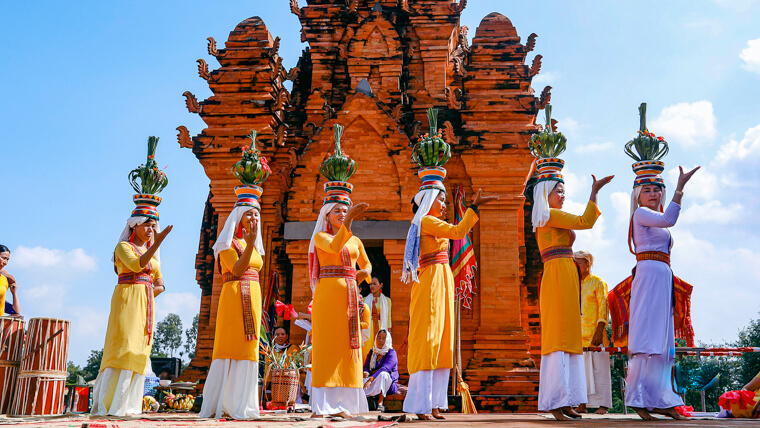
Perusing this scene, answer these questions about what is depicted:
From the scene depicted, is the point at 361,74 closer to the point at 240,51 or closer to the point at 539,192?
the point at 240,51

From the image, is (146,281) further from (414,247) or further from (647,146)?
(647,146)

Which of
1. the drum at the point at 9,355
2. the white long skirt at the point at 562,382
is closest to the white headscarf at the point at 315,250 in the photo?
the white long skirt at the point at 562,382

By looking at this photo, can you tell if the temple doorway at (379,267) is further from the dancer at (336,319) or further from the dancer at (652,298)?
the dancer at (652,298)

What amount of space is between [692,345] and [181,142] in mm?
10435

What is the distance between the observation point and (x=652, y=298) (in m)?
6.89

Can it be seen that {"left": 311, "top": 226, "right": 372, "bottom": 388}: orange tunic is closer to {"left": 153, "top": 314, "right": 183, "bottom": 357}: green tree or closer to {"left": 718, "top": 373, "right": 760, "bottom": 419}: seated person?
{"left": 718, "top": 373, "right": 760, "bottom": 419}: seated person

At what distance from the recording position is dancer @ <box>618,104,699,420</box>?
6.67 meters

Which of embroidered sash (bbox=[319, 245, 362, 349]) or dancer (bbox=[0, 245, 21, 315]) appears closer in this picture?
embroidered sash (bbox=[319, 245, 362, 349])

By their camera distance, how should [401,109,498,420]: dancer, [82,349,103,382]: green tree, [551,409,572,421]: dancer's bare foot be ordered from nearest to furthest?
1. [551,409,572,421]: dancer's bare foot
2. [401,109,498,420]: dancer
3. [82,349,103,382]: green tree

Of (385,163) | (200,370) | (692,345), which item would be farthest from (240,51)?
(692,345)

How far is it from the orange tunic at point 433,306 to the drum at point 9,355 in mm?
4911

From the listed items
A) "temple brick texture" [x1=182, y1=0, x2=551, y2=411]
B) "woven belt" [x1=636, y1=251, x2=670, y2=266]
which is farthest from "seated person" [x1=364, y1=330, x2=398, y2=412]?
"woven belt" [x1=636, y1=251, x2=670, y2=266]

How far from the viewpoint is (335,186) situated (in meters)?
8.10

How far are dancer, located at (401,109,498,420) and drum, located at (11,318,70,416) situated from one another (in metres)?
4.47
